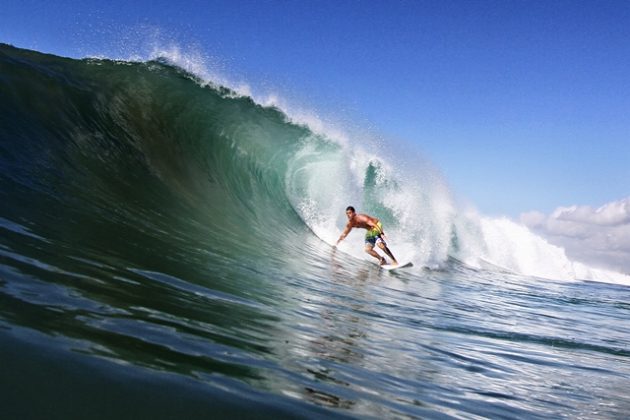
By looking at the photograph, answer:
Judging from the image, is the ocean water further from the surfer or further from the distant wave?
the surfer

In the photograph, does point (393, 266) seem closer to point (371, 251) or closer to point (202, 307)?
point (371, 251)

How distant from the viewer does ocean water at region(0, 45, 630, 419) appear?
1.80 m

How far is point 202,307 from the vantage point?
10.4 ft

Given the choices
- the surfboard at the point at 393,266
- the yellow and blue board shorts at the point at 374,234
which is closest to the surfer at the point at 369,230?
the yellow and blue board shorts at the point at 374,234

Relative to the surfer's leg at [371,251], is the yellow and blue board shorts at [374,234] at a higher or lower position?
higher

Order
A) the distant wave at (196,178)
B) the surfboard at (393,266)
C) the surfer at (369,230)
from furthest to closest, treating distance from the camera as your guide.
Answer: the surfer at (369,230) → the surfboard at (393,266) → the distant wave at (196,178)

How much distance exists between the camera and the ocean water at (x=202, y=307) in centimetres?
180

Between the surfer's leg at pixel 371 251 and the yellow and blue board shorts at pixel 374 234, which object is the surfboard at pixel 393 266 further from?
the yellow and blue board shorts at pixel 374 234

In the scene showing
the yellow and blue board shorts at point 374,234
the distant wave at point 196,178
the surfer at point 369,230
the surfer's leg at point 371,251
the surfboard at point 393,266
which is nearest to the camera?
the distant wave at point 196,178

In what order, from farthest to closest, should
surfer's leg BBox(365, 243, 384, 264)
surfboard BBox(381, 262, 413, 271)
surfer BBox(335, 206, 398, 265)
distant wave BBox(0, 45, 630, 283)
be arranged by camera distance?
surfer BBox(335, 206, 398, 265)
surfer's leg BBox(365, 243, 384, 264)
surfboard BBox(381, 262, 413, 271)
distant wave BBox(0, 45, 630, 283)

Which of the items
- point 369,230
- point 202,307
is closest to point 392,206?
point 369,230

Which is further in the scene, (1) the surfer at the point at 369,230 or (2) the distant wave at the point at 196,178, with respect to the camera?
(1) the surfer at the point at 369,230

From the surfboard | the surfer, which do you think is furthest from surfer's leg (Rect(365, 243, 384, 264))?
the surfboard

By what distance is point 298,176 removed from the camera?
51.3 ft
